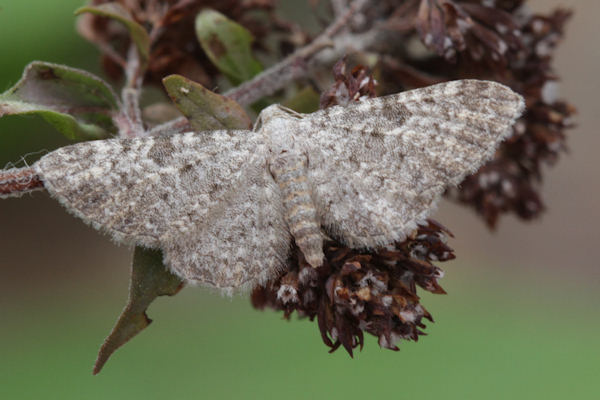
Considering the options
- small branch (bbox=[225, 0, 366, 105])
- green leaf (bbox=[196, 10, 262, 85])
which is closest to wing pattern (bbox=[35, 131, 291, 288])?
small branch (bbox=[225, 0, 366, 105])

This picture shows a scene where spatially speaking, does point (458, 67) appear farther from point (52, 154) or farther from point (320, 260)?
point (52, 154)

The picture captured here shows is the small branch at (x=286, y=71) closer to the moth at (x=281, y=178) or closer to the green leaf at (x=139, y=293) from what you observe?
the moth at (x=281, y=178)

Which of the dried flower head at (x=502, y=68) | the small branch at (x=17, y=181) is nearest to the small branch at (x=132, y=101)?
the small branch at (x=17, y=181)

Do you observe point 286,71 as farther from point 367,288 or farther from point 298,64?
point 367,288

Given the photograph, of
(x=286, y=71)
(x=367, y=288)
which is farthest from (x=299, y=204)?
(x=286, y=71)

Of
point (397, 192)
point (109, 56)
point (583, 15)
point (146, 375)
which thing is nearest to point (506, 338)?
point (146, 375)

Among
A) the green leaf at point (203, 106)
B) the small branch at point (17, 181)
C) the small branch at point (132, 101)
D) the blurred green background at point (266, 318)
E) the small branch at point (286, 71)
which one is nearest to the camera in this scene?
the small branch at point (17, 181)
